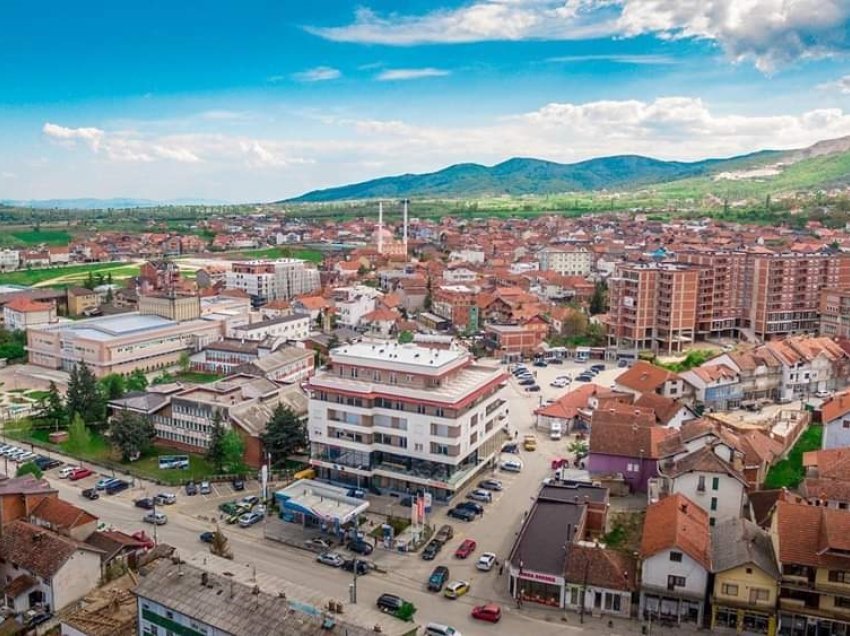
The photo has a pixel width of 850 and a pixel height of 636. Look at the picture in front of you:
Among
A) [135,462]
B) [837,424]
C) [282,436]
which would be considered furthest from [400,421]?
[837,424]

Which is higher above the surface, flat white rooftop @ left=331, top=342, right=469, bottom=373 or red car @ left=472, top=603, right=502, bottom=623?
flat white rooftop @ left=331, top=342, right=469, bottom=373

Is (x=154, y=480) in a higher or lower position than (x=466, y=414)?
lower

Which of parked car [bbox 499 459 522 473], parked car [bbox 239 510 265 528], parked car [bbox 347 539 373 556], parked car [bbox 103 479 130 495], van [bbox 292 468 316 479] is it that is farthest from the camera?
parked car [bbox 499 459 522 473]

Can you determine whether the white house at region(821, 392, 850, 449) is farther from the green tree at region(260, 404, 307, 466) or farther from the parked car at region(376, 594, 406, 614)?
the green tree at region(260, 404, 307, 466)

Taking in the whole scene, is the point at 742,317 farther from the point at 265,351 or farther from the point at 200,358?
the point at 200,358

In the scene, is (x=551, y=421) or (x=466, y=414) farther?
(x=551, y=421)

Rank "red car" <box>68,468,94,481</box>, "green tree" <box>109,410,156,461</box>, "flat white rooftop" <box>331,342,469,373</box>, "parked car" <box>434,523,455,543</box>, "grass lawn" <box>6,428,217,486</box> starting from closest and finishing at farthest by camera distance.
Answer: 1. "parked car" <box>434,523,455,543</box>
2. "flat white rooftop" <box>331,342,469,373</box>
3. "red car" <box>68,468,94,481</box>
4. "grass lawn" <box>6,428,217,486</box>
5. "green tree" <box>109,410,156,461</box>

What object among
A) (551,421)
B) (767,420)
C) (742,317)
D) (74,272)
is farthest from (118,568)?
(74,272)

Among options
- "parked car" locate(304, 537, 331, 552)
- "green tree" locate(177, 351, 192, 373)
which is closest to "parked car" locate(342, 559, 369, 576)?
"parked car" locate(304, 537, 331, 552)
